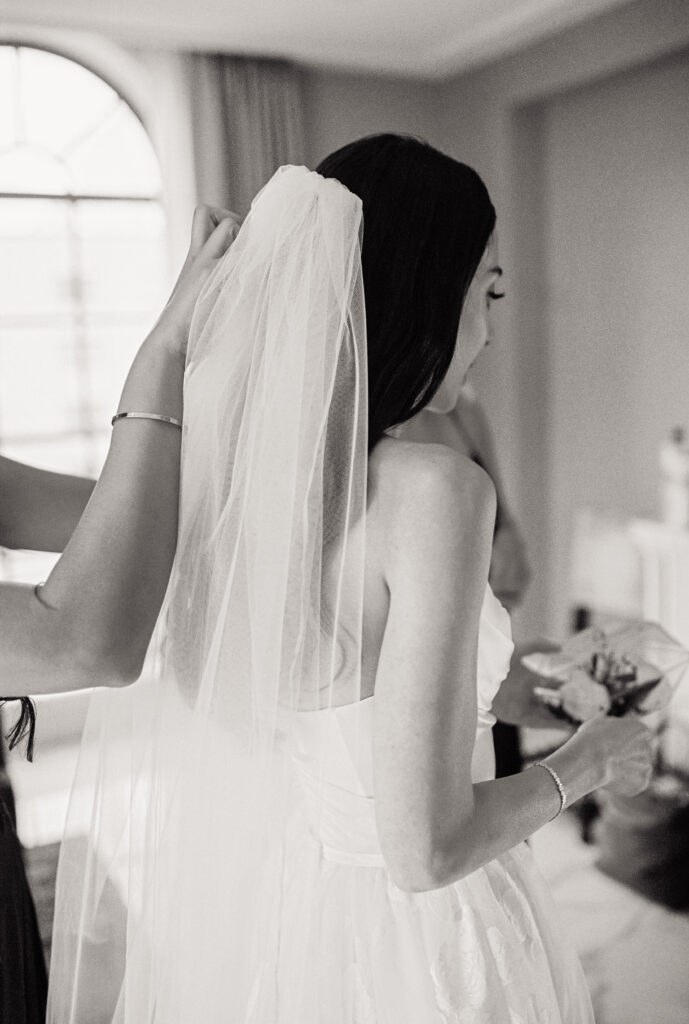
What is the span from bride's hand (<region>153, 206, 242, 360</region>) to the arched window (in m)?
3.99

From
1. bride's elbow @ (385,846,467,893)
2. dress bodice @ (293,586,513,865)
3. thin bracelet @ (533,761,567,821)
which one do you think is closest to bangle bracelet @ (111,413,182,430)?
dress bodice @ (293,586,513,865)

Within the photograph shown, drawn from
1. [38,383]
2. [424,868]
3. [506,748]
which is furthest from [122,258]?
[424,868]

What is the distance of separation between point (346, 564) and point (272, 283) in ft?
1.09

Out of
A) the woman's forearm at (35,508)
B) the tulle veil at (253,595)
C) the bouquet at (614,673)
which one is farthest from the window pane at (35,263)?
the tulle veil at (253,595)

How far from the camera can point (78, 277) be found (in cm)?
520

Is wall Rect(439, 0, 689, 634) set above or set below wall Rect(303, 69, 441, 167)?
below

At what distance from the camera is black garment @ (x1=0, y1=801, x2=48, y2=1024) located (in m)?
1.16

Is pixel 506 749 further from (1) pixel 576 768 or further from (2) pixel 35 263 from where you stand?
(2) pixel 35 263

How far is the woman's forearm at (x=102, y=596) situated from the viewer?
828mm

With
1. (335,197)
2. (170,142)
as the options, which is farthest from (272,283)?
(170,142)

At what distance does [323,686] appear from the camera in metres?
1.09

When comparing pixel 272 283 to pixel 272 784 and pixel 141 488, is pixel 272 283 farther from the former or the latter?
pixel 272 784

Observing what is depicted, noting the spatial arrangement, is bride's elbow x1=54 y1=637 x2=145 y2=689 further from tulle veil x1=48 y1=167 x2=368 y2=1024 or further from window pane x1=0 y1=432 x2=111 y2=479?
window pane x1=0 y1=432 x2=111 y2=479

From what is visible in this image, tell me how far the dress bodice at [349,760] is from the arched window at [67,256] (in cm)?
412
